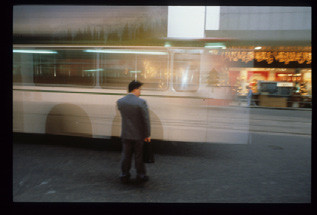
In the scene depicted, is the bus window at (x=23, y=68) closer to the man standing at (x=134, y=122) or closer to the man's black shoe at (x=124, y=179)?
the man standing at (x=134, y=122)

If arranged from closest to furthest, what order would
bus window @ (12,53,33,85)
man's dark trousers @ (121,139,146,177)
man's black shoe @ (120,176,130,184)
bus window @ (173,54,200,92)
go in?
man's dark trousers @ (121,139,146,177) → man's black shoe @ (120,176,130,184) → bus window @ (173,54,200,92) → bus window @ (12,53,33,85)

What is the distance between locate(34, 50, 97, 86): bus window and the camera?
18.7 feet

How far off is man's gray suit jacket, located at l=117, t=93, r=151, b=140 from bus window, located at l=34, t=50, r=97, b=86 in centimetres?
197

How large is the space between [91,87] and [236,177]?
152 inches

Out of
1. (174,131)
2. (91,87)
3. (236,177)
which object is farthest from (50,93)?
(236,177)

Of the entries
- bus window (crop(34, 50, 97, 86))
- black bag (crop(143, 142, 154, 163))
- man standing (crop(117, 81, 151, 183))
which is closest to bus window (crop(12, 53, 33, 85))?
bus window (crop(34, 50, 97, 86))

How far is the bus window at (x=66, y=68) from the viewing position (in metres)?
5.70

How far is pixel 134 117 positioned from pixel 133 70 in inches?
66.2

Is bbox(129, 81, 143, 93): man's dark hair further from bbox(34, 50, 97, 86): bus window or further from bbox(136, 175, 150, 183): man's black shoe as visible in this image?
bbox(34, 50, 97, 86): bus window

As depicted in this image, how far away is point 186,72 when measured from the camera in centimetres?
535

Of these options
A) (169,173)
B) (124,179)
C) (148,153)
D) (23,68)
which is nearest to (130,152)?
(148,153)
